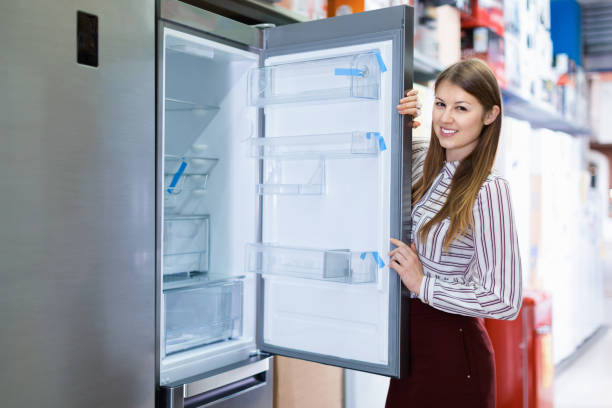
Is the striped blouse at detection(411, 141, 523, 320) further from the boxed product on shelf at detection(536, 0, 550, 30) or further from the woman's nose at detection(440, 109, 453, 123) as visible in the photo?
the boxed product on shelf at detection(536, 0, 550, 30)

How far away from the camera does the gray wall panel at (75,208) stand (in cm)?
129

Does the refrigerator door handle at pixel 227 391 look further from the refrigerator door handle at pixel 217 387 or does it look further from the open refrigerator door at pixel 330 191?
the open refrigerator door at pixel 330 191

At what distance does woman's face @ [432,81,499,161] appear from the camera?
1814mm

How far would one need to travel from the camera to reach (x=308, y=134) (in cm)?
187

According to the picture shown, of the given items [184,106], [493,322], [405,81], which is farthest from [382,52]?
[493,322]

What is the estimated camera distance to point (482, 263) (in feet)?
5.68

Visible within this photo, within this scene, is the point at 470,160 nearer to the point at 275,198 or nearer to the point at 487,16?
the point at 275,198

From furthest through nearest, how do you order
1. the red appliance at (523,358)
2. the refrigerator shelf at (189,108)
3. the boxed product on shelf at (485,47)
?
the boxed product on shelf at (485,47) → the red appliance at (523,358) → the refrigerator shelf at (189,108)

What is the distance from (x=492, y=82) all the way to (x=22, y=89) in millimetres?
1248

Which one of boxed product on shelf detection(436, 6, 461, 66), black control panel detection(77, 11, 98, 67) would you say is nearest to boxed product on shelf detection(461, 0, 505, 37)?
boxed product on shelf detection(436, 6, 461, 66)

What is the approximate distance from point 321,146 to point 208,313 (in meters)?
0.66

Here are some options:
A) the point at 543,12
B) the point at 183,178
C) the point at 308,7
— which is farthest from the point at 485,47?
the point at 183,178

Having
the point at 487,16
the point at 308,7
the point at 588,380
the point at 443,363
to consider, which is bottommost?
the point at 588,380

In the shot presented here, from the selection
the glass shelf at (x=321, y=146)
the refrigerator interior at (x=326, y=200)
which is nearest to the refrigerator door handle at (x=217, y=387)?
the refrigerator interior at (x=326, y=200)
